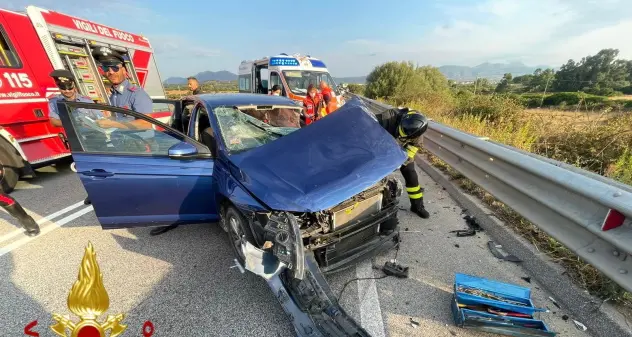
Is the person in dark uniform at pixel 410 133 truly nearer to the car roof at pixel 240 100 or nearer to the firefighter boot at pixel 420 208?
the firefighter boot at pixel 420 208

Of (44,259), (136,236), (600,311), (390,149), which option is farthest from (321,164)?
(44,259)

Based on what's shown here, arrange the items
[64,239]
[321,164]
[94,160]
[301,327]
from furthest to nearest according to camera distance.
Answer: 1. [64,239]
2. [94,160]
3. [321,164]
4. [301,327]

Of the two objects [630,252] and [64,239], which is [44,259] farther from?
[630,252]

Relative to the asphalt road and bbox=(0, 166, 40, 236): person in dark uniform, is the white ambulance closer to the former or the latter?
the asphalt road

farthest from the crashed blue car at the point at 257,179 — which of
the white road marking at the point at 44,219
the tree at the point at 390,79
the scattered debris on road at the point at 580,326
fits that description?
the tree at the point at 390,79

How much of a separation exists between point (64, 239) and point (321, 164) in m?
3.15

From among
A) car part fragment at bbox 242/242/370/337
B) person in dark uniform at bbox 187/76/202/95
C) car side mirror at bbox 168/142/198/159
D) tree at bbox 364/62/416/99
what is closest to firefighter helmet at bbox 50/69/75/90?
car side mirror at bbox 168/142/198/159

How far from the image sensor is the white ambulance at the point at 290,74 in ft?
32.6

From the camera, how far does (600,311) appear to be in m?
1.83

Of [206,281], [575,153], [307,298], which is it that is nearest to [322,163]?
[307,298]

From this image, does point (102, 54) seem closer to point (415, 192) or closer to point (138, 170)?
point (138, 170)

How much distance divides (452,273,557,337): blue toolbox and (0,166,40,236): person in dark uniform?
14.8 feet

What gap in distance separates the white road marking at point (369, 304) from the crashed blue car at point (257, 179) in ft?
0.78

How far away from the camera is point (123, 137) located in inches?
117
